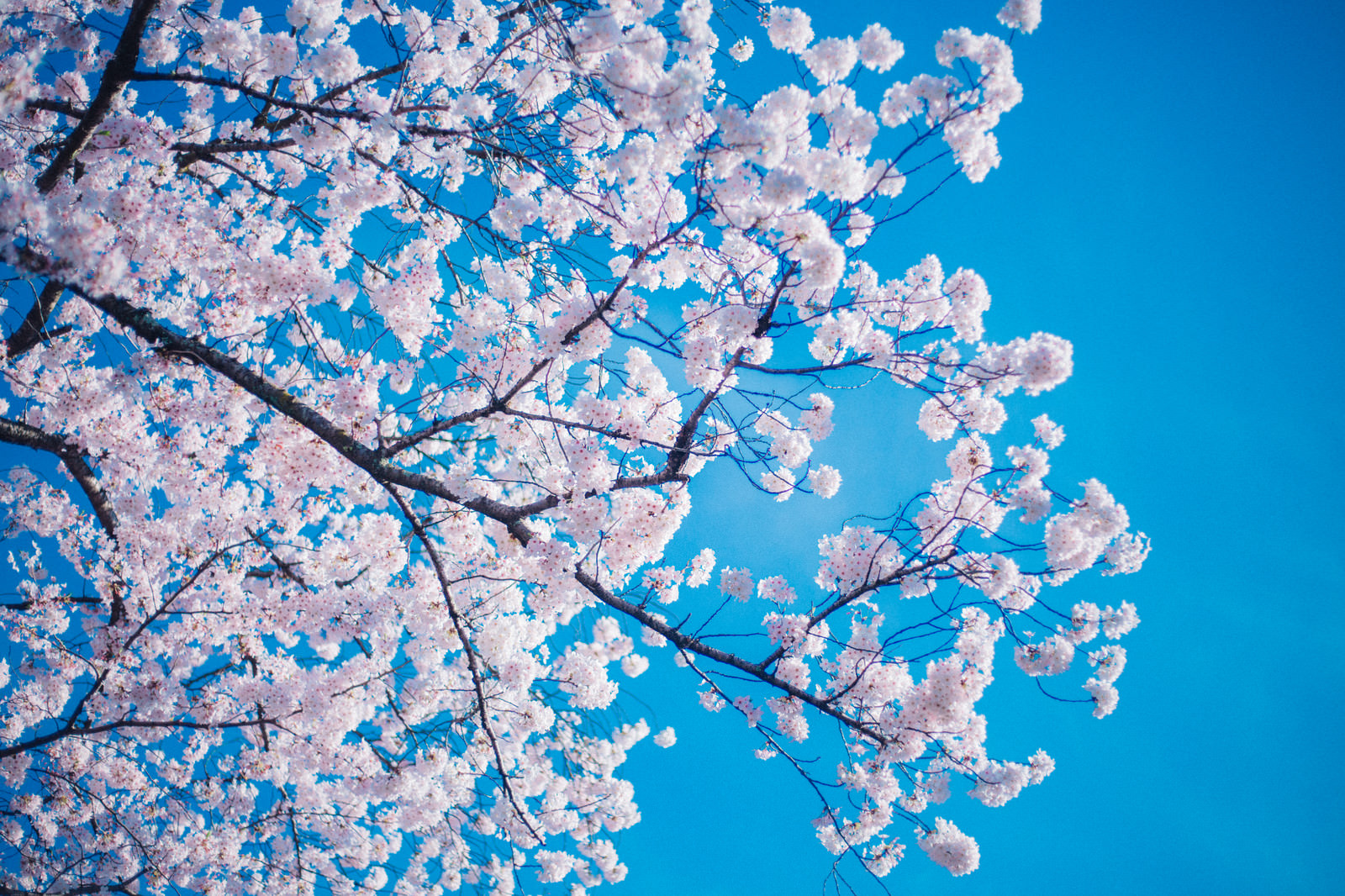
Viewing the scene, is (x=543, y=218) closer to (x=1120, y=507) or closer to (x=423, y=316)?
(x=423, y=316)

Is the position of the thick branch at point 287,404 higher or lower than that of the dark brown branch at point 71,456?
lower

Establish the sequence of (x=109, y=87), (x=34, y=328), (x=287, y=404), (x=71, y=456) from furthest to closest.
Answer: (x=71, y=456) < (x=34, y=328) < (x=109, y=87) < (x=287, y=404)

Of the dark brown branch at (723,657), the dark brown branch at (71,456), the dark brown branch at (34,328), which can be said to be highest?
the dark brown branch at (34,328)

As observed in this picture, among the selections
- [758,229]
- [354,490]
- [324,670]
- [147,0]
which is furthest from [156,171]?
[758,229]

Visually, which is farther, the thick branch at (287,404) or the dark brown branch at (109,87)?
the dark brown branch at (109,87)

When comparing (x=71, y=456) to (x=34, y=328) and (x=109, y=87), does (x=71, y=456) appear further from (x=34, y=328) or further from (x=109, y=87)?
(x=109, y=87)

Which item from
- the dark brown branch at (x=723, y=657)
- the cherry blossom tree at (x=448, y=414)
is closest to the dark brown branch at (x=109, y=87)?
the cherry blossom tree at (x=448, y=414)

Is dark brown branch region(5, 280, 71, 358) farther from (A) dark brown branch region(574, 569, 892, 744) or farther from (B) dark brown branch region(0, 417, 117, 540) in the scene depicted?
(A) dark brown branch region(574, 569, 892, 744)

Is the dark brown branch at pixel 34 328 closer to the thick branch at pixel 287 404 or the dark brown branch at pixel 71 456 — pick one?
the dark brown branch at pixel 71 456

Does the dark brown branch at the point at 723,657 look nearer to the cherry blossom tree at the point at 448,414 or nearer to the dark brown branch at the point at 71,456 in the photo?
the cherry blossom tree at the point at 448,414

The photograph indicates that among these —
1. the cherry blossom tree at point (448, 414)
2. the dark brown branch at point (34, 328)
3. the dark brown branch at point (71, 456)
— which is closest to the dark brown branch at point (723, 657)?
the cherry blossom tree at point (448, 414)

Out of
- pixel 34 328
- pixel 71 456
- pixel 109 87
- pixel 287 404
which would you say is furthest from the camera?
pixel 71 456

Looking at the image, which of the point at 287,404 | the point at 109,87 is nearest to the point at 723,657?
the point at 287,404

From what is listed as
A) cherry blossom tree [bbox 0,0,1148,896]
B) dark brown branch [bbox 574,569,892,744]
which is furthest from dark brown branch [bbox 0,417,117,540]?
dark brown branch [bbox 574,569,892,744]
